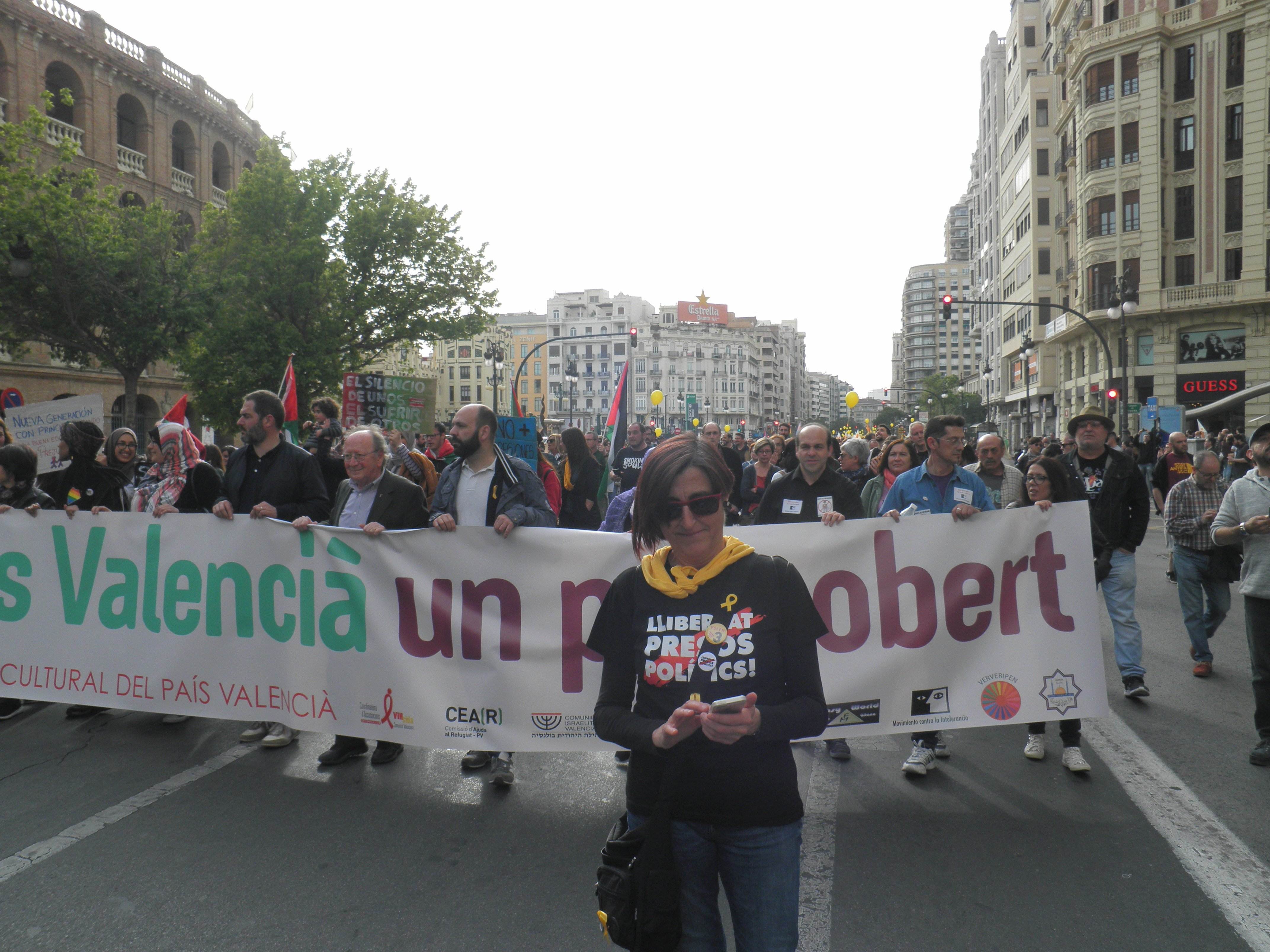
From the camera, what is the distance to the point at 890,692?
4559 mm

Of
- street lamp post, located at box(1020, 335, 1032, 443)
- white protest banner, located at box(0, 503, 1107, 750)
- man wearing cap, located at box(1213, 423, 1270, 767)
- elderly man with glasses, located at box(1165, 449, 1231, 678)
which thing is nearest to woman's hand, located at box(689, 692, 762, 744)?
white protest banner, located at box(0, 503, 1107, 750)

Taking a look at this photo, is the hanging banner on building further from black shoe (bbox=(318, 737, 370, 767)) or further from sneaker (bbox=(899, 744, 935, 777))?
sneaker (bbox=(899, 744, 935, 777))

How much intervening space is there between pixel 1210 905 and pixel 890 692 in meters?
1.61

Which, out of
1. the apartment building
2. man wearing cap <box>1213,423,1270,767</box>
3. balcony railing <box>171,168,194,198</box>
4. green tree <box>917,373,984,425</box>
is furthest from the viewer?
green tree <box>917,373,984,425</box>

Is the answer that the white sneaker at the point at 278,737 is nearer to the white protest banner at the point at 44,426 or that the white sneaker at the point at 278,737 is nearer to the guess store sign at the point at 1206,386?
the white protest banner at the point at 44,426

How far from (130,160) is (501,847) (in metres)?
37.5

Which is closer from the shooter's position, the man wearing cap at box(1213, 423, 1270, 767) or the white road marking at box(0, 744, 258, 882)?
the white road marking at box(0, 744, 258, 882)

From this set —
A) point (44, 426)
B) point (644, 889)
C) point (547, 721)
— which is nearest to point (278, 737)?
point (547, 721)

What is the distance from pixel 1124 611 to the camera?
19.6ft

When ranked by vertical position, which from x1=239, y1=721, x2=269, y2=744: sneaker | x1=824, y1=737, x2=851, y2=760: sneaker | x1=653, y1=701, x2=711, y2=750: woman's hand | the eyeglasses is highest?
the eyeglasses

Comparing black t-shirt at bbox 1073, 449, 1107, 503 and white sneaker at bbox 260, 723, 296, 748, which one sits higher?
black t-shirt at bbox 1073, 449, 1107, 503

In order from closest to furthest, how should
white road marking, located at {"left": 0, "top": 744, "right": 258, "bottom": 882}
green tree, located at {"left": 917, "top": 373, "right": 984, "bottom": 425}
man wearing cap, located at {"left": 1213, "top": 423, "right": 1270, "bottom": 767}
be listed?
white road marking, located at {"left": 0, "top": 744, "right": 258, "bottom": 882} → man wearing cap, located at {"left": 1213, "top": 423, "right": 1270, "bottom": 767} → green tree, located at {"left": 917, "top": 373, "right": 984, "bottom": 425}

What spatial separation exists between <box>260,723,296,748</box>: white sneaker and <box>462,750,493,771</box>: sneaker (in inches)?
43.8

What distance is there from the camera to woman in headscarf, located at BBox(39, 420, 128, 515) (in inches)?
251
